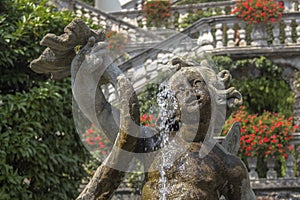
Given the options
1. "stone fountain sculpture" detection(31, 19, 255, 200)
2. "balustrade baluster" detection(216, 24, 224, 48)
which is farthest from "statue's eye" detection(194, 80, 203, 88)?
"balustrade baluster" detection(216, 24, 224, 48)

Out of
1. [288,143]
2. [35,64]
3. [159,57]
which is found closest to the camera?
[35,64]

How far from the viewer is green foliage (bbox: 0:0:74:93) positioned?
725cm

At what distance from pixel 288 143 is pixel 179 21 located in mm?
6636

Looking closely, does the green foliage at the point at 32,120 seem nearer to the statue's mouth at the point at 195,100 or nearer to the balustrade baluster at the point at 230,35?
the statue's mouth at the point at 195,100

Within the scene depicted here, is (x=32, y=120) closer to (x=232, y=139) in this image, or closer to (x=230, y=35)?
(x=232, y=139)

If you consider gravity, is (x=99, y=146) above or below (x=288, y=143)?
above

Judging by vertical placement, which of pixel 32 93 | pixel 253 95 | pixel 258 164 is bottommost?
pixel 258 164

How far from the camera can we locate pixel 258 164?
9961 millimetres

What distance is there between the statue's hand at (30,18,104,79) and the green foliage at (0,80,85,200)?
3237 mm

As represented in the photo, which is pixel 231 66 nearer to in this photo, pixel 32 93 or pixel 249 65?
pixel 249 65

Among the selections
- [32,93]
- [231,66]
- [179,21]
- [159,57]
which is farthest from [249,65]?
[32,93]

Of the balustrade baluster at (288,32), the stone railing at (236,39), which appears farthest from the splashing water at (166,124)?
the balustrade baluster at (288,32)

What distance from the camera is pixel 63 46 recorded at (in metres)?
3.33

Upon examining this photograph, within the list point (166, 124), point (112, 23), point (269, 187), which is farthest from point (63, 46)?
point (112, 23)
